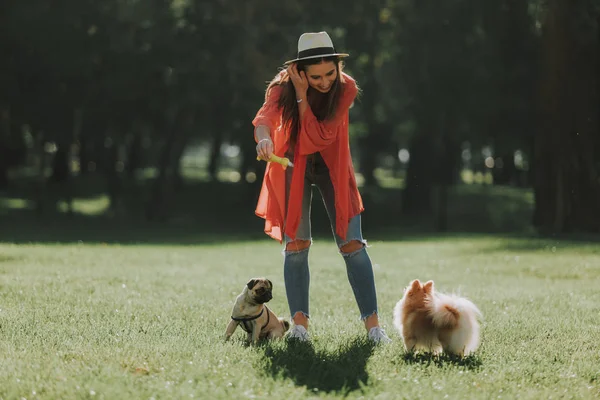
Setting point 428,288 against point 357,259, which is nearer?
point 428,288

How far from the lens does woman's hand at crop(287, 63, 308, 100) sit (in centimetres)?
640

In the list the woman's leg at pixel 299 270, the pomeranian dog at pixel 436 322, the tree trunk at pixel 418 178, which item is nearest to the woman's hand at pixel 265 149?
the woman's leg at pixel 299 270

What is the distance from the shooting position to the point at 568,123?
22156 millimetres

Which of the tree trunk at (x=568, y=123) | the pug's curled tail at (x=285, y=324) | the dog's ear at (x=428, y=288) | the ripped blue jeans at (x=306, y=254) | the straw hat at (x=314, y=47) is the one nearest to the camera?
the dog's ear at (x=428, y=288)

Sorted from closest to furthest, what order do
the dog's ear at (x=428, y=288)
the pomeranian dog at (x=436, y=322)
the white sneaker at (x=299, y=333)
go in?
1. the pomeranian dog at (x=436, y=322)
2. the dog's ear at (x=428, y=288)
3. the white sneaker at (x=299, y=333)

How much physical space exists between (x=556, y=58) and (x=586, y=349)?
1645cm

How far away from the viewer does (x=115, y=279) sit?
11211 millimetres

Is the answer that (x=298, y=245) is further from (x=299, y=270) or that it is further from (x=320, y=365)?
(x=320, y=365)

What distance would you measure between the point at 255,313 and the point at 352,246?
889mm

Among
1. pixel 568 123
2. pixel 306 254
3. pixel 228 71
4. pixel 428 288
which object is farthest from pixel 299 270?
pixel 228 71

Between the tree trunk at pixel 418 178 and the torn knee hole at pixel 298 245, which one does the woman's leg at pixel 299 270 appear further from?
the tree trunk at pixel 418 178

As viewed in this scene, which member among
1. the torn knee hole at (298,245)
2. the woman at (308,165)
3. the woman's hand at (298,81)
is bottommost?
the torn knee hole at (298,245)

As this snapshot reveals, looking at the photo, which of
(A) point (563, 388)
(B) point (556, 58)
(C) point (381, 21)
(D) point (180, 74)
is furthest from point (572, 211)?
(A) point (563, 388)

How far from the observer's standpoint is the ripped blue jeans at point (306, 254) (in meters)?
6.65
